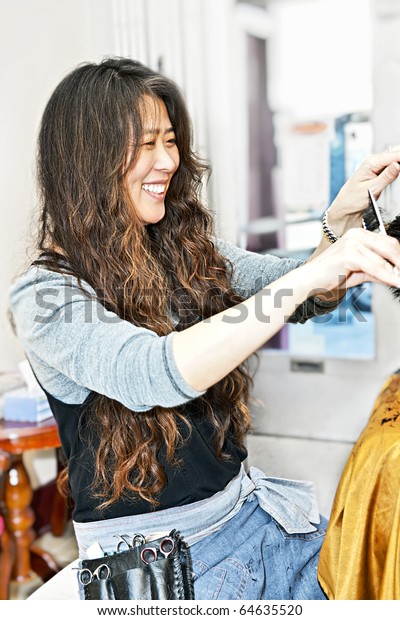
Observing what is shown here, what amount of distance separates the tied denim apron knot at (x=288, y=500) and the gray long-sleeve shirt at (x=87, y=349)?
0.29m

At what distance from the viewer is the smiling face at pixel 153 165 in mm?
895

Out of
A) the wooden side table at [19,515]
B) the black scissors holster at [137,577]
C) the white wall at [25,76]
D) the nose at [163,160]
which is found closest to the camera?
the black scissors holster at [137,577]

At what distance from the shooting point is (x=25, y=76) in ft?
4.74

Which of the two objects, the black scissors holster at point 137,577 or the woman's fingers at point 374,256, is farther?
the black scissors holster at point 137,577

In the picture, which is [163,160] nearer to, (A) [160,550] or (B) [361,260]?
(B) [361,260]

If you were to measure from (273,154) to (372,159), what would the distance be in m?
0.35

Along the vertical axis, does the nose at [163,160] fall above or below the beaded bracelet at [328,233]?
above

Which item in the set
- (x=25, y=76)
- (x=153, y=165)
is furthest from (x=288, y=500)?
(x=25, y=76)

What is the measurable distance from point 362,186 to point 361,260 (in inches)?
12.3

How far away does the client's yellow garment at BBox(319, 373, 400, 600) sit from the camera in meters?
0.74

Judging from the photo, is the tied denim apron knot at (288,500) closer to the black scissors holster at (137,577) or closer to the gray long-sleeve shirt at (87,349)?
the black scissors holster at (137,577)

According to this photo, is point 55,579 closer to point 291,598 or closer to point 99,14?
point 291,598

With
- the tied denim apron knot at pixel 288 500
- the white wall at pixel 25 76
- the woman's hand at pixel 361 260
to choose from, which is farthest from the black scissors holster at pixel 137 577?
the white wall at pixel 25 76

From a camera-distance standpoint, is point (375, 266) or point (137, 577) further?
point (137, 577)
